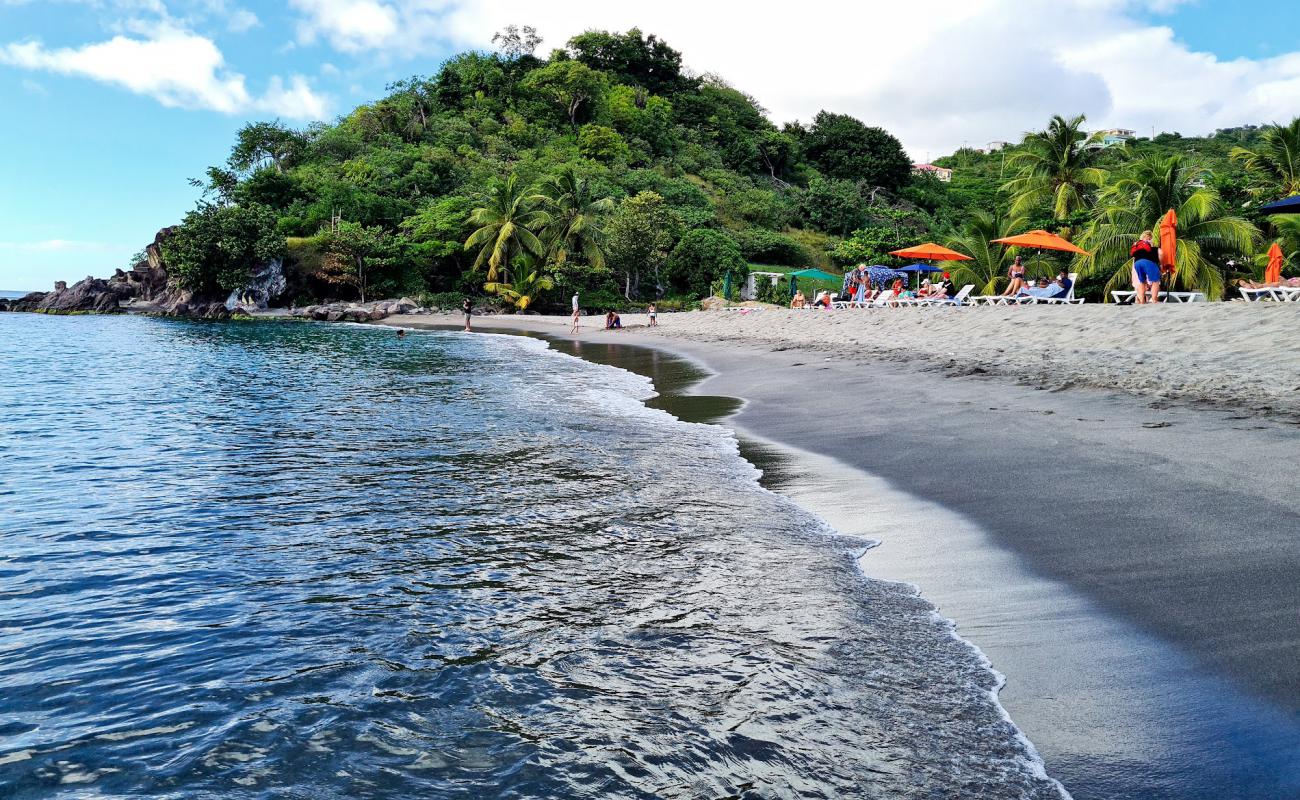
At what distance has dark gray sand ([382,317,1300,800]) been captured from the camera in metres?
2.69

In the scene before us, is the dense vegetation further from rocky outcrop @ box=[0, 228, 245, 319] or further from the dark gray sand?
the dark gray sand

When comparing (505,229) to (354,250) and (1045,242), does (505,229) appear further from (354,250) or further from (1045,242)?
(1045,242)

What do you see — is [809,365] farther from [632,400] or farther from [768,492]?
[768,492]

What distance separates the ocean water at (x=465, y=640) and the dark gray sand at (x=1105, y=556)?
11.7 inches

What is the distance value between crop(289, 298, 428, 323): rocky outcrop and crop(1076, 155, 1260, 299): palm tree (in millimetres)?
39977

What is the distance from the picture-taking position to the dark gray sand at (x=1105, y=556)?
2686 millimetres

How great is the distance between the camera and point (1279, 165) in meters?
26.0

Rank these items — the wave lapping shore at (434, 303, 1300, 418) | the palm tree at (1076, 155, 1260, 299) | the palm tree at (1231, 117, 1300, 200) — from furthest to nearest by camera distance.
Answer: the palm tree at (1231, 117, 1300, 200) → the palm tree at (1076, 155, 1260, 299) → the wave lapping shore at (434, 303, 1300, 418)

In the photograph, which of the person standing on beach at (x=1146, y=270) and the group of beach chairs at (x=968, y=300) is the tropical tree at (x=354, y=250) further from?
the person standing on beach at (x=1146, y=270)

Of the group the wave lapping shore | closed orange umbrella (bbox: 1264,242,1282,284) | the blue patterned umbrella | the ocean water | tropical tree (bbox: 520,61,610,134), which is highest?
tropical tree (bbox: 520,61,610,134)

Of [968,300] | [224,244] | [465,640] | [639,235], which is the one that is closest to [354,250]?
[224,244]

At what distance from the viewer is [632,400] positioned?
13.1m

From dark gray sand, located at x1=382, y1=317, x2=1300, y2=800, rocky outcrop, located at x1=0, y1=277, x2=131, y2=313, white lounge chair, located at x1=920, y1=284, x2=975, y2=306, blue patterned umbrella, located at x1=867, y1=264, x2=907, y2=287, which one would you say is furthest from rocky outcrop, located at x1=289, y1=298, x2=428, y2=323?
dark gray sand, located at x1=382, y1=317, x2=1300, y2=800

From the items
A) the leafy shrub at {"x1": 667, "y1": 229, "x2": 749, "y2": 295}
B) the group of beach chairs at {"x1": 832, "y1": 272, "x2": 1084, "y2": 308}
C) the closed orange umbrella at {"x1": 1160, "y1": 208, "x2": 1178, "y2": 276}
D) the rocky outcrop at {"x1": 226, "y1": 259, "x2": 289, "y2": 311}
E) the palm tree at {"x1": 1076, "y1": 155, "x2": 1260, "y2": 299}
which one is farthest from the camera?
the rocky outcrop at {"x1": 226, "y1": 259, "x2": 289, "y2": 311}
